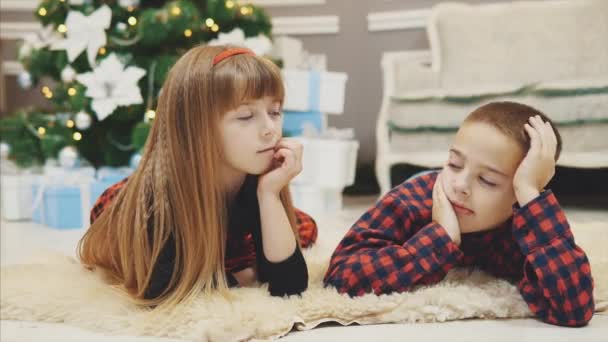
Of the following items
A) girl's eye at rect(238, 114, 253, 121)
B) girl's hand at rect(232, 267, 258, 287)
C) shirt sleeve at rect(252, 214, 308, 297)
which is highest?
girl's eye at rect(238, 114, 253, 121)

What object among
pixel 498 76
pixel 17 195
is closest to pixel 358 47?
pixel 498 76

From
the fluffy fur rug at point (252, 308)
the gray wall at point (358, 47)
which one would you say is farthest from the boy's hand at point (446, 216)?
the gray wall at point (358, 47)

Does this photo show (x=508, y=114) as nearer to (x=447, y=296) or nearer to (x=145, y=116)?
(x=447, y=296)

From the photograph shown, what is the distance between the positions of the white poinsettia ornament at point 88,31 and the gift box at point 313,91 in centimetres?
67

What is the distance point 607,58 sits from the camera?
2277 mm

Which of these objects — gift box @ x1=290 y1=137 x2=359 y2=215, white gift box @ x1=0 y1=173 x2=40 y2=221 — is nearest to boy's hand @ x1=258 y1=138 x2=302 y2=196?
gift box @ x1=290 y1=137 x2=359 y2=215

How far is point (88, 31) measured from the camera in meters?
1.98

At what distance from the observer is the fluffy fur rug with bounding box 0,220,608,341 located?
0.85 meters

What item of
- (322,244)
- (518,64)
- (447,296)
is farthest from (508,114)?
(518,64)

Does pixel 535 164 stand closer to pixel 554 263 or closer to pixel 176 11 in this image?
pixel 554 263

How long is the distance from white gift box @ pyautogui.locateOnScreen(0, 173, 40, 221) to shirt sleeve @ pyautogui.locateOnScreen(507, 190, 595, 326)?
175cm

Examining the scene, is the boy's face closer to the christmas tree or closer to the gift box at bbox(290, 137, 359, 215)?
the gift box at bbox(290, 137, 359, 215)

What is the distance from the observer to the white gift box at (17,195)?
6.66ft

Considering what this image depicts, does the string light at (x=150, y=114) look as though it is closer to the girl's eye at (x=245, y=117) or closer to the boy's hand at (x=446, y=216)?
the girl's eye at (x=245, y=117)
